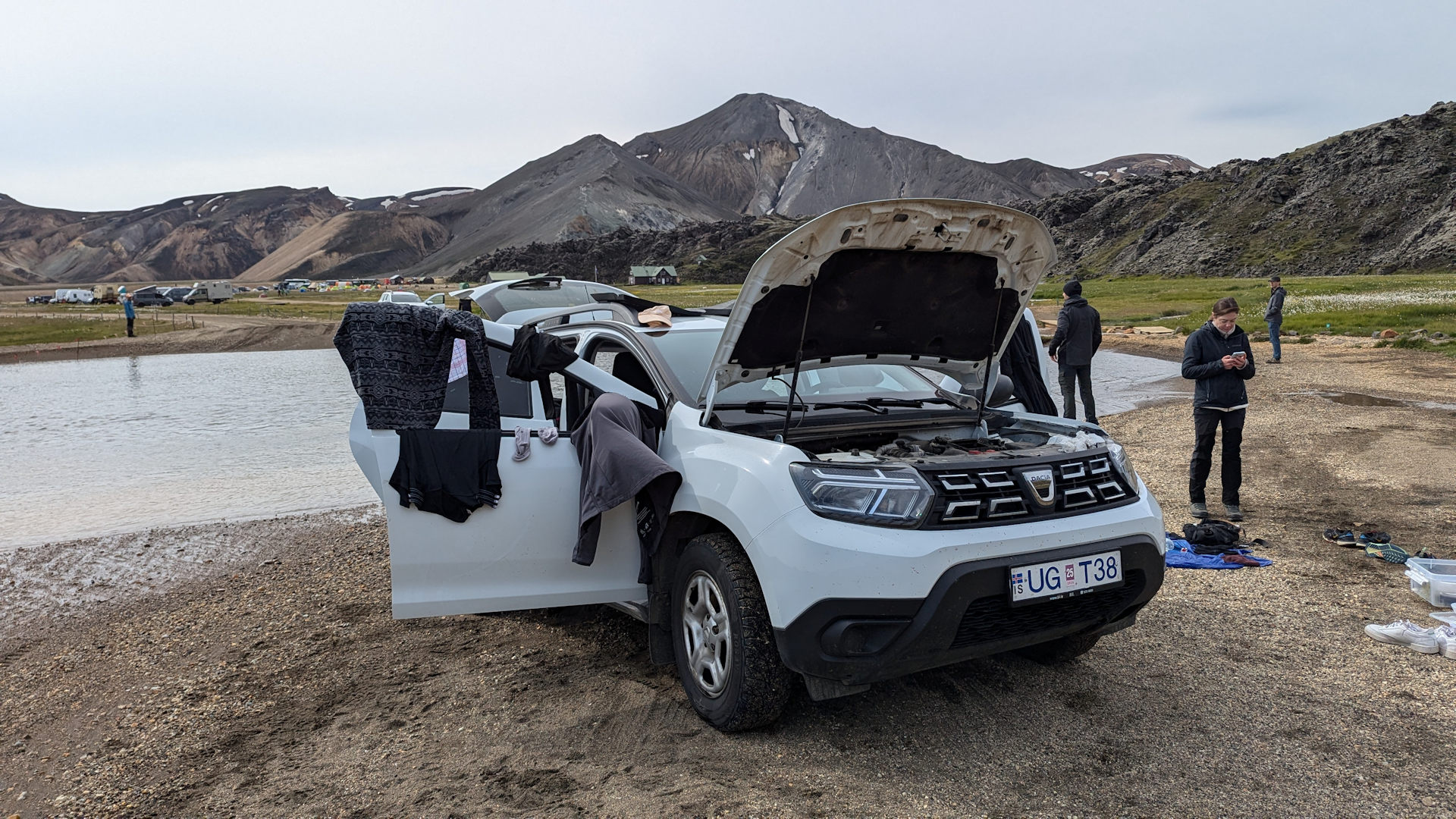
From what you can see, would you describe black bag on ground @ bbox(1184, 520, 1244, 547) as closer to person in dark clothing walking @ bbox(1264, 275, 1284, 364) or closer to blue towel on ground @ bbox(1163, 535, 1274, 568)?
blue towel on ground @ bbox(1163, 535, 1274, 568)

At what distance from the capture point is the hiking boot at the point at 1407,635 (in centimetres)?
443

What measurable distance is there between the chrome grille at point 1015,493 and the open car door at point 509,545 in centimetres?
148

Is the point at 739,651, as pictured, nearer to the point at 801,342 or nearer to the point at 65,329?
the point at 801,342

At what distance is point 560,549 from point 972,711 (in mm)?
1932

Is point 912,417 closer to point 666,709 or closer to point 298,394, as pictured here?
point 666,709

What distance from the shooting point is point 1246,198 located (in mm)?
103875

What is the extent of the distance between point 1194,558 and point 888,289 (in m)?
3.32

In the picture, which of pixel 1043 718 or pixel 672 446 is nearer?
pixel 1043 718

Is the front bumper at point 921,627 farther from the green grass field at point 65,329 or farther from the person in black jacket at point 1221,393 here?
the green grass field at point 65,329

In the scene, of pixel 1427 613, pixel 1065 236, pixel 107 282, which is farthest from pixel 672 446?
pixel 107 282

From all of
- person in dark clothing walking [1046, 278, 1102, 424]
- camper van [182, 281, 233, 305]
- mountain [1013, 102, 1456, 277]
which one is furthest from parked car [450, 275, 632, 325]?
mountain [1013, 102, 1456, 277]

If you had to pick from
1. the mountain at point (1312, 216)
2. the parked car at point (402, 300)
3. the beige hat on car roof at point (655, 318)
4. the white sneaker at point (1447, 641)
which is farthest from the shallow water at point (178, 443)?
the mountain at point (1312, 216)

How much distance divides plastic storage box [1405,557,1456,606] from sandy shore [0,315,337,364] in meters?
32.5

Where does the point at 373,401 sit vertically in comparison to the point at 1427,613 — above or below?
above
